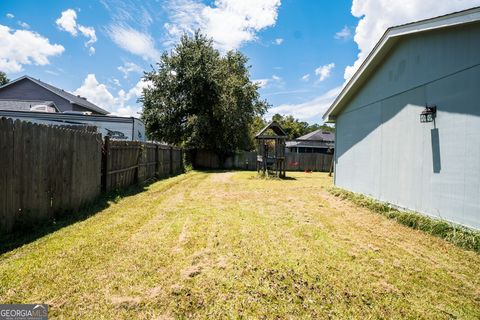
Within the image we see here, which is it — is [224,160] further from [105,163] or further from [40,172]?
[40,172]

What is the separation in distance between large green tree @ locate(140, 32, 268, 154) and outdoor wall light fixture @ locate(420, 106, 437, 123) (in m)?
16.5

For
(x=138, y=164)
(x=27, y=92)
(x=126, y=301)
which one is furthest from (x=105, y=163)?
(x=27, y=92)

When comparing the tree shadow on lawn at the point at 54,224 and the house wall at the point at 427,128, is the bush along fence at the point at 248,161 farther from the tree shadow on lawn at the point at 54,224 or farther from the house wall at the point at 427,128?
the tree shadow on lawn at the point at 54,224

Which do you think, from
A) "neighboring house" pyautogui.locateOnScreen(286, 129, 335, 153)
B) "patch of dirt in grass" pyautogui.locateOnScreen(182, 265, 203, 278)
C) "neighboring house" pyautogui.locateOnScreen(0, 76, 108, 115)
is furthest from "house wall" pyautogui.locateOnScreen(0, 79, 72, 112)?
"patch of dirt in grass" pyautogui.locateOnScreen(182, 265, 203, 278)

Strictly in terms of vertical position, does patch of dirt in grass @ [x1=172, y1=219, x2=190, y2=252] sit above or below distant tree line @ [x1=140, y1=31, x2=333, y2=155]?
below

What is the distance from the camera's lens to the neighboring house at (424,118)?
14.5 ft

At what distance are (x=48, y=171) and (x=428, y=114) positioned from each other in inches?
299

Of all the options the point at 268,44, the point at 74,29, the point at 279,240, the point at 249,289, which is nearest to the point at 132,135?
the point at 74,29

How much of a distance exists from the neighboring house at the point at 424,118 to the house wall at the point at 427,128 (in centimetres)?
2

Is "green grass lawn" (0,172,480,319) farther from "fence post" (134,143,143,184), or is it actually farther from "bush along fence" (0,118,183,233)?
"fence post" (134,143,143,184)

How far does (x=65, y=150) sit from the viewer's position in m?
5.19

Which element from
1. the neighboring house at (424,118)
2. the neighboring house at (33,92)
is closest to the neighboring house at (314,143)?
the neighboring house at (424,118)

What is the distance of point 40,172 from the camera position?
445 cm

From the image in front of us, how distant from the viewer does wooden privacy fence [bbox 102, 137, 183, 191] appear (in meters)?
7.34
